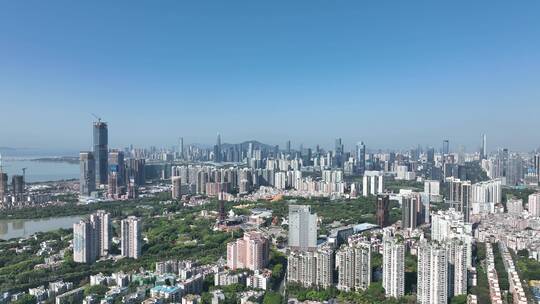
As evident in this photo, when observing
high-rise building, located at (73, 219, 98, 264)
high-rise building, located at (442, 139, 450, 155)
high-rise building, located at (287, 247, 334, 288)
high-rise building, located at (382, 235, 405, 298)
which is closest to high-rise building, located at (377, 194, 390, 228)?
high-rise building, located at (287, 247, 334, 288)

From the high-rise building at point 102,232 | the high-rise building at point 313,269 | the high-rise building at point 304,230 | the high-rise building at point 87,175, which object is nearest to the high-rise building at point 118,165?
the high-rise building at point 87,175

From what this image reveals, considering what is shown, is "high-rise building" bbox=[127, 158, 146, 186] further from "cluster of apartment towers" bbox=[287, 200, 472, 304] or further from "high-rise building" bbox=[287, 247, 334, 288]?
"cluster of apartment towers" bbox=[287, 200, 472, 304]

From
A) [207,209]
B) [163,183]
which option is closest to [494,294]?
[207,209]

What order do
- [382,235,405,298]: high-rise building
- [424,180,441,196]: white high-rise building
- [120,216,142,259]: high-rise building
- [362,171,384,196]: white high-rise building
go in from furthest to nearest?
[362,171,384,196]: white high-rise building, [424,180,441,196]: white high-rise building, [120,216,142,259]: high-rise building, [382,235,405,298]: high-rise building

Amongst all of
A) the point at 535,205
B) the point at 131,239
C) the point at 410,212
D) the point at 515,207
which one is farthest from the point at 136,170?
the point at 535,205

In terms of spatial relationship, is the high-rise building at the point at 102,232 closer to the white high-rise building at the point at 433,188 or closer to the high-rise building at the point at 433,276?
the high-rise building at the point at 433,276

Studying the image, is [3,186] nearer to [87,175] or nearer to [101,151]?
[87,175]

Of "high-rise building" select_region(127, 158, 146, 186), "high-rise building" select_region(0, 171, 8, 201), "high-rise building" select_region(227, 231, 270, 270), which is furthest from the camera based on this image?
"high-rise building" select_region(127, 158, 146, 186)
